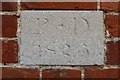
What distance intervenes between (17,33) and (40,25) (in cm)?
8

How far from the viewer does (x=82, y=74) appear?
95cm

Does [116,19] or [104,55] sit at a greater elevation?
[116,19]

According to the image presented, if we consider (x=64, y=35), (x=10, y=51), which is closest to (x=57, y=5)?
(x=64, y=35)

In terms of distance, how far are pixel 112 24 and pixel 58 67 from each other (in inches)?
8.5

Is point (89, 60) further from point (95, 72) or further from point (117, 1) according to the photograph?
point (117, 1)

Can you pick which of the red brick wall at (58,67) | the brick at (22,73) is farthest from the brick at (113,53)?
the brick at (22,73)

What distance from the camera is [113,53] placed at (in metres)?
0.95

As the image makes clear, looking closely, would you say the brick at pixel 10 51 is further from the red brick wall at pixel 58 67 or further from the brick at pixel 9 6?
the brick at pixel 9 6

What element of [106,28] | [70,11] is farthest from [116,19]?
[70,11]

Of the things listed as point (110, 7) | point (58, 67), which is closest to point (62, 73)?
point (58, 67)

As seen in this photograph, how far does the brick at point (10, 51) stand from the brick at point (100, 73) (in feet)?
0.75

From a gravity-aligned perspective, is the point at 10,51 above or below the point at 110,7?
below

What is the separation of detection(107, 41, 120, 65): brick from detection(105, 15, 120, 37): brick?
1.2 inches

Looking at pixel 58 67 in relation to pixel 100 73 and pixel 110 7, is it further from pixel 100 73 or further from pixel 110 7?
pixel 110 7
